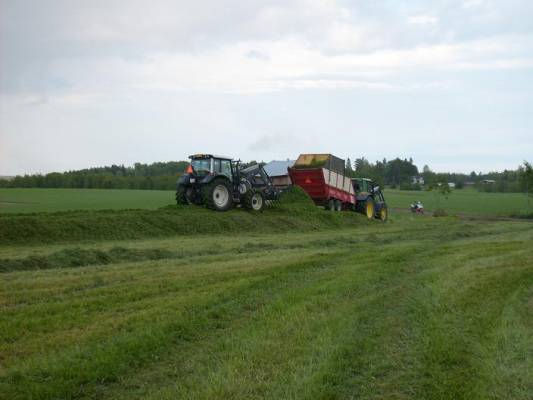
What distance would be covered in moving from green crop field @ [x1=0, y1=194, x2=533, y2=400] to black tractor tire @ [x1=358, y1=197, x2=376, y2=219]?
15.8 meters

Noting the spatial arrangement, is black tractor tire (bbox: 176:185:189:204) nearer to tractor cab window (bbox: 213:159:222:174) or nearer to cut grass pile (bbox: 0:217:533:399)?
tractor cab window (bbox: 213:159:222:174)

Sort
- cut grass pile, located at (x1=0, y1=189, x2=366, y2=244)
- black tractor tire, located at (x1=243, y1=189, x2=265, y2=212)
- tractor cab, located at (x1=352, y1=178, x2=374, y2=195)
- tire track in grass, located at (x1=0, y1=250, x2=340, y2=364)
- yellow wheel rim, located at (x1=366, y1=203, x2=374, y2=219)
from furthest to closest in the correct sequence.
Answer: tractor cab, located at (x1=352, y1=178, x2=374, y2=195), yellow wheel rim, located at (x1=366, y1=203, x2=374, y2=219), black tractor tire, located at (x1=243, y1=189, x2=265, y2=212), cut grass pile, located at (x1=0, y1=189, x2=366, y2=244), tire track in grass, located at (x1=0, y1=250, x2=340, y2=364)

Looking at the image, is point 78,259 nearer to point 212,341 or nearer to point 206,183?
point 212,341

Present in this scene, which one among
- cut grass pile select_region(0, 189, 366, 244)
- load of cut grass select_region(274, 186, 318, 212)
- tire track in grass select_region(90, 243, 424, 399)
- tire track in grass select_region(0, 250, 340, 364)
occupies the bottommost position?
tire track in grass select_region(90, 243, 424, 399)

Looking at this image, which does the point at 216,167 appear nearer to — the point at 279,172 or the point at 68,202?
the point at 279,172

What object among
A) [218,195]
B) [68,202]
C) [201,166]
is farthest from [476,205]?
[201,166]

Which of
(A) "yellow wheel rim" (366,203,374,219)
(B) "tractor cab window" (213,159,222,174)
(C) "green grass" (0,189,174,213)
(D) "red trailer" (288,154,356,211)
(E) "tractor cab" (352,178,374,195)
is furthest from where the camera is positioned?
(C) "green grass" (0,189,174,213)

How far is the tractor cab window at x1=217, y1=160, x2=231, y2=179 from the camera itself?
22.0 metres

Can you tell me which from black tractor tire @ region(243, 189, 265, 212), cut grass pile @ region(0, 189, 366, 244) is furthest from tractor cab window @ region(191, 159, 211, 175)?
black tractor tire @ region(243, 189, 265, 212)

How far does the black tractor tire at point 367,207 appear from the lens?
2881 centimetres

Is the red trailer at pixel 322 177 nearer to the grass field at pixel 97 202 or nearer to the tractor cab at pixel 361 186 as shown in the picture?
the tractor cab at pixel 361 186

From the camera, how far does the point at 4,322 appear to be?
6461mm

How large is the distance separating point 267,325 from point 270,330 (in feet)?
0.69

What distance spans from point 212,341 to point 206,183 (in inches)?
613
